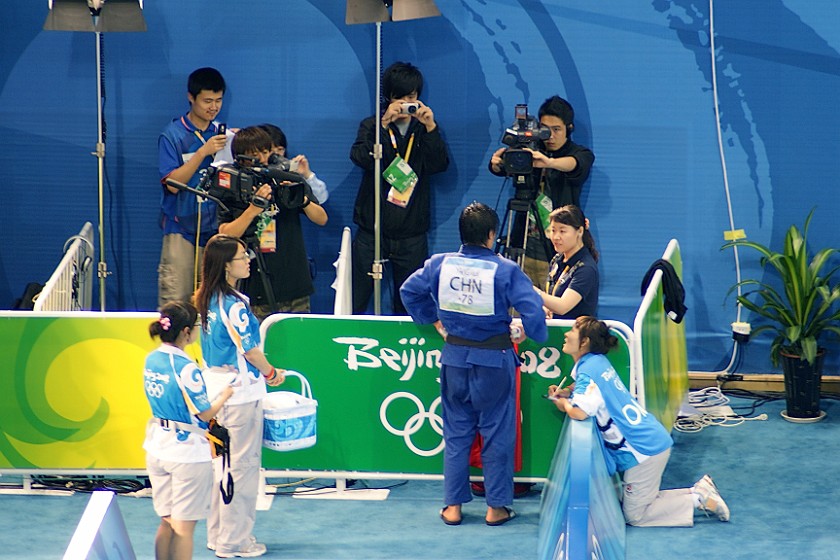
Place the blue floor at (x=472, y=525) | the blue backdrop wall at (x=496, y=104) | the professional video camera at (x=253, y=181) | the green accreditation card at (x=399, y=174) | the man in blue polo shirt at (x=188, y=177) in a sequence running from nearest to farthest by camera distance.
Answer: the blue floor at (x=472, y=525), the professional video camera at (x=253, y=181), the man in blue polo shirt at (x=188, y=177), the green accreditation card at (x=399, y=174), the blue backdrop wall at (x=496, y=104)

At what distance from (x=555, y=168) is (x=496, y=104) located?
765 mm

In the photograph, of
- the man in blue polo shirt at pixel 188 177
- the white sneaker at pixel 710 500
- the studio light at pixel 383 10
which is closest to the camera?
the white sneaker at pixel 710 500

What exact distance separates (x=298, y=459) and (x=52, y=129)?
133 inches

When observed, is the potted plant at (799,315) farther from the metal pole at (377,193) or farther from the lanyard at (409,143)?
the metal pole at (377,193)

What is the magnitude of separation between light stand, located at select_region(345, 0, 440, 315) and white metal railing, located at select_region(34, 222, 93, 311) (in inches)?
75.7

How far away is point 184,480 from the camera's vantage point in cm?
598

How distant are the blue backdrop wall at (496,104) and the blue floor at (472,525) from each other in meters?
1.98

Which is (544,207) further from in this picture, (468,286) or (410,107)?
(468,286)

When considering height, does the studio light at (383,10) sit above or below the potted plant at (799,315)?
above

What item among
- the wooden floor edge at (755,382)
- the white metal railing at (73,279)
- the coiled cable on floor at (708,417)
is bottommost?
the coiled cable on floor at (708,417)

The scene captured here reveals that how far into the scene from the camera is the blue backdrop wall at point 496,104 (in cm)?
920

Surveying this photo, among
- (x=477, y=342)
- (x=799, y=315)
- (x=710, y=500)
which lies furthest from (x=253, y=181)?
(x=799, y=315)

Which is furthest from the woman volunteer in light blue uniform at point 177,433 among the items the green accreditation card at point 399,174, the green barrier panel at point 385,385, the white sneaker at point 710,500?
the green accreditation card at point 399,174

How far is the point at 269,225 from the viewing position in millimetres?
8242
